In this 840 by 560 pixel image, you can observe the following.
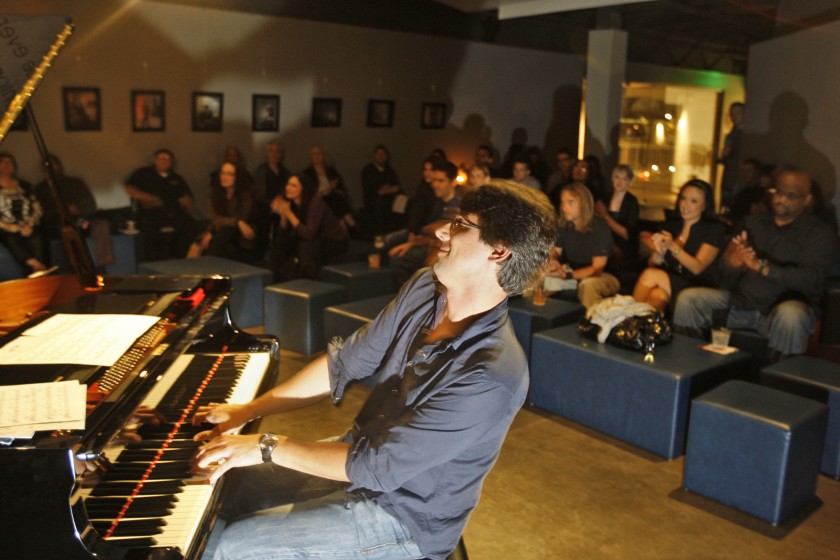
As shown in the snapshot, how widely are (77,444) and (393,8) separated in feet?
31.8

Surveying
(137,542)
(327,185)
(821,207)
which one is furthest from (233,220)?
(137,542)

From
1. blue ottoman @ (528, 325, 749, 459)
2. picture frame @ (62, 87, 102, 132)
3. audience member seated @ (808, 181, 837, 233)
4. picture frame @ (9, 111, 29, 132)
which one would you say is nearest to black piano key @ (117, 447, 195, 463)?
blue ottoman @ (528, 325, 749, 459)

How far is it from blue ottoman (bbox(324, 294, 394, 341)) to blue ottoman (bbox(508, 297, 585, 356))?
86 centimetres

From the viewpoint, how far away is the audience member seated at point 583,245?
552cm

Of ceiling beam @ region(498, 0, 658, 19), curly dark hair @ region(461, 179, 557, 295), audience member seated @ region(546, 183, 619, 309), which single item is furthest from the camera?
ceiling beam @ region(498, 0, 658, 19)

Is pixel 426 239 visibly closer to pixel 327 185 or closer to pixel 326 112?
pixel 327 185

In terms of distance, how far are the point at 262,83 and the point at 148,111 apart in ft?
5.01

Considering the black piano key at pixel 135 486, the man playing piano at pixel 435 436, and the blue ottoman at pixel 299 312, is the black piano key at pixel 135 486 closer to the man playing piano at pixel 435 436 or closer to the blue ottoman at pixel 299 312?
the man playing piano at pixel 435 436

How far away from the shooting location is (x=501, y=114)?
12.5m

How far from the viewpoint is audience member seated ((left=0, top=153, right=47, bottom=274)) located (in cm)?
658

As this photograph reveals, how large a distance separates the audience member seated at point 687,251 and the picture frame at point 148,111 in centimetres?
558

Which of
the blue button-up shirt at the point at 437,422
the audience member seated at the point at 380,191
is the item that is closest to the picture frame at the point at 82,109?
the audience member seated at the point at 380,191

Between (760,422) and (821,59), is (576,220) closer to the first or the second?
(760,422)

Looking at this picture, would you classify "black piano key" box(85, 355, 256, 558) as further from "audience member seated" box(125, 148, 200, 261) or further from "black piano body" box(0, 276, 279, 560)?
"audience member seated" box(125, 148, 200, 261)
